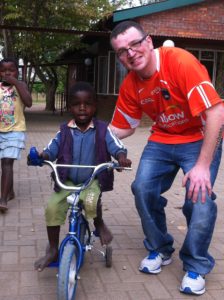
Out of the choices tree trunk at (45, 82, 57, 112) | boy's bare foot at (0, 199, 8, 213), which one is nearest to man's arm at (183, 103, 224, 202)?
boy's bare foot at (0, 199, 8, 213)

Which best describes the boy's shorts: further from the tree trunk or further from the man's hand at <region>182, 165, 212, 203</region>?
the tree trunk

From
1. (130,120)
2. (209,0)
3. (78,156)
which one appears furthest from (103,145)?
(209,0)

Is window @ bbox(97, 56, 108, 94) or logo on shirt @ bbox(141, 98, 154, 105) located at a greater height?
logo on shirt @ bbox(141, 98, 154, 105)

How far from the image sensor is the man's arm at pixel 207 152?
3.20 metres

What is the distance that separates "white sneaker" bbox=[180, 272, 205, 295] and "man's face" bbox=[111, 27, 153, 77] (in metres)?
1.52

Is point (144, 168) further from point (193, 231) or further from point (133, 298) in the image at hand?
point (133, 298)

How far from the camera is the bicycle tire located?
2.93m

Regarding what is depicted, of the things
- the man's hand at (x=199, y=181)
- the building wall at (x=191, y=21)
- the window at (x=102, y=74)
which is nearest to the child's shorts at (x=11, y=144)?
the man's hand at (x=199, y=181)

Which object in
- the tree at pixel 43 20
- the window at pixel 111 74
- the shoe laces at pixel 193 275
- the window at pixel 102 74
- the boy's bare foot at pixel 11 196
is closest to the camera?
the shoe laces at pixel 193 275

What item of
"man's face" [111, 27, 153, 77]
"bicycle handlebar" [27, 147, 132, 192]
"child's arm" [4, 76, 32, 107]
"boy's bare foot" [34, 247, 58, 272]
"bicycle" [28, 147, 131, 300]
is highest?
"man's face" [111, 27, 153, 77]

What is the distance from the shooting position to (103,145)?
3.58 m

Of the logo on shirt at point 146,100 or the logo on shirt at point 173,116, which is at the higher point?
the logo on shirt at point 146,100

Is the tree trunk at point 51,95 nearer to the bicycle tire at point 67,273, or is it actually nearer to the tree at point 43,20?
the tree at point 43,20

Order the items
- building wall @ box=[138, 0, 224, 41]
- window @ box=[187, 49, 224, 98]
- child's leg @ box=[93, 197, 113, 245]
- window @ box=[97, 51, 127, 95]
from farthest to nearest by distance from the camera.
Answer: window @ box=[97, 51, 127, 95] → window @ box=[187, 49, 224, 98] → building wall @ box=[138, 0, 224, 41] → child's leg @ box=[93, 197, 113, 245]
